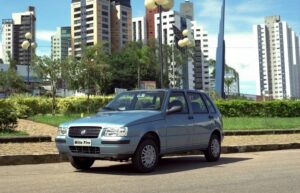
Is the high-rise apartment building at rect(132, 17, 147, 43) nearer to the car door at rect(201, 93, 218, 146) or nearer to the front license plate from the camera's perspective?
the car door at rect(201, 93, 218, 146)

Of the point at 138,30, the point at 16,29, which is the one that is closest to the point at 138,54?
the point at 138,30

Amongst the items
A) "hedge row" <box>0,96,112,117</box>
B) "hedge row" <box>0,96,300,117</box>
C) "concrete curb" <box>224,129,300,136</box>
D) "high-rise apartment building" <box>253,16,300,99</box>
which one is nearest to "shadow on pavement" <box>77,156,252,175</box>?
"concrete curb" <box>224,129,300,136</box>

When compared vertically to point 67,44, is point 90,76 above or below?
below

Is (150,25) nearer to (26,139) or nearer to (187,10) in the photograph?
(187,10)

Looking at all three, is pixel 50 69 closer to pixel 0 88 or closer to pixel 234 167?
pixel 234 167

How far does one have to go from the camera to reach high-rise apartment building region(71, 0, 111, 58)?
276ft

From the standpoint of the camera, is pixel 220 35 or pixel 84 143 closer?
pixel 84 143

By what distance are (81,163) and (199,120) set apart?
2949 millimetres

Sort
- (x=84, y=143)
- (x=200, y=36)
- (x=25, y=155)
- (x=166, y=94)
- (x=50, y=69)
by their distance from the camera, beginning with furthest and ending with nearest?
(x=200, y=36)
(x=50, y=69)
(x=25, y=155)
(x=166, y=94)
(x=84, y=143)

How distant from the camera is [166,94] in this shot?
10.8 meters

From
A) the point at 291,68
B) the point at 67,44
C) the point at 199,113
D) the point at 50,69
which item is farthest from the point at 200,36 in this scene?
the point at 199,113

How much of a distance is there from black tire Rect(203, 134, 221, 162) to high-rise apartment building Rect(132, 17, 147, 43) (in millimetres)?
65453

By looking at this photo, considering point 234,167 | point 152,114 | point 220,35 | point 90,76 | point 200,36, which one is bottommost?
point 234,167

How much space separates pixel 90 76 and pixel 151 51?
111 feet
